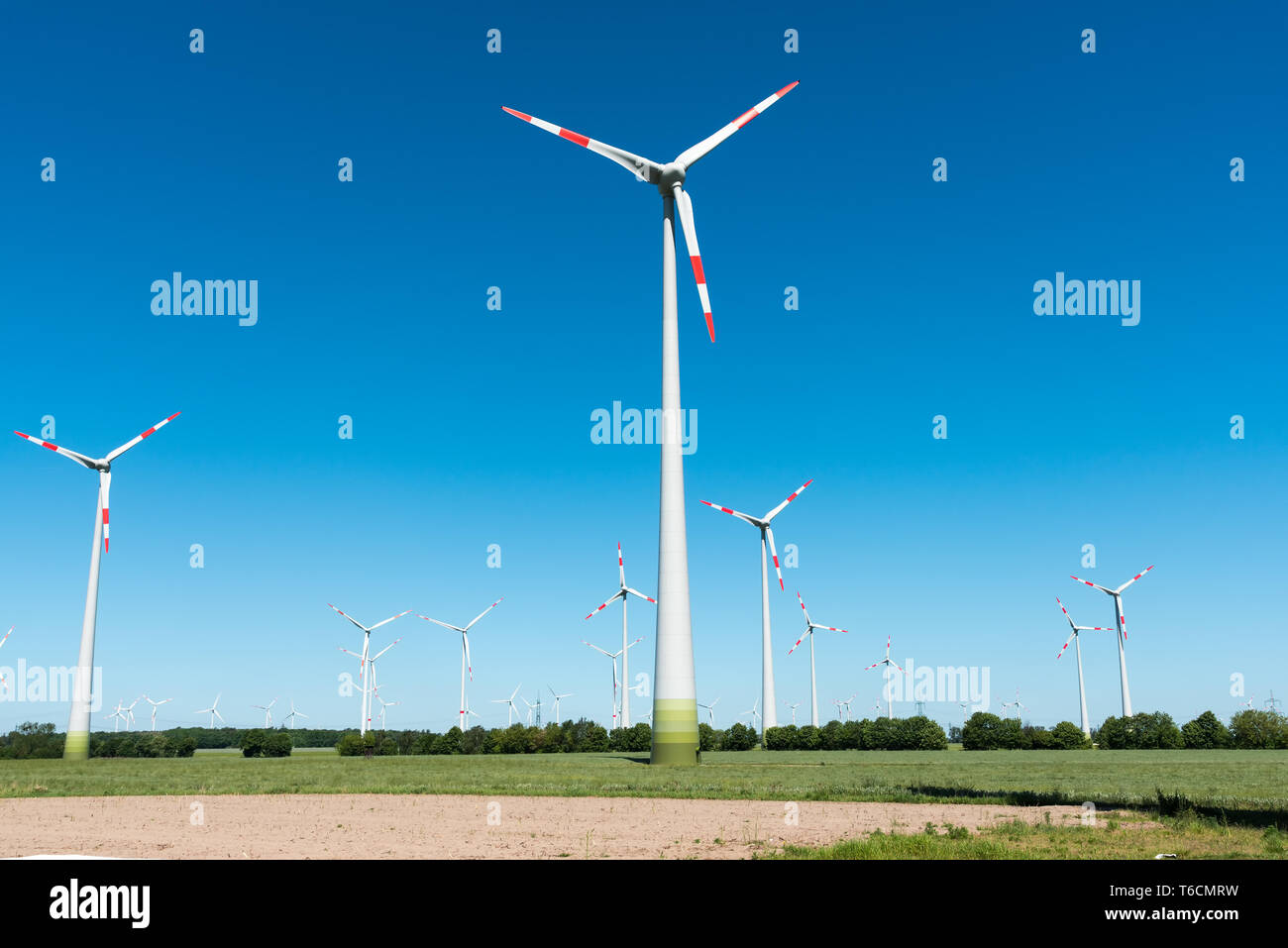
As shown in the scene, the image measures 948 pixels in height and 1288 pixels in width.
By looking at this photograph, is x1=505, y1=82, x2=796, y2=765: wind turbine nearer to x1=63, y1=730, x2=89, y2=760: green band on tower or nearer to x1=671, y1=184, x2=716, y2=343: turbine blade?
x1=671, y1=184, x2=716, y2=343: turbine blade

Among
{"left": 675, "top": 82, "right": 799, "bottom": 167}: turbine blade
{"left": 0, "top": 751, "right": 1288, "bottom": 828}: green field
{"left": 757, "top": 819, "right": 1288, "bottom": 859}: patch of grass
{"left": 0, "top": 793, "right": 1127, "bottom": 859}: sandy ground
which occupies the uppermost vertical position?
{"left": 675, "top": 82, "right": 799, "bottom": 167}: turbine blade

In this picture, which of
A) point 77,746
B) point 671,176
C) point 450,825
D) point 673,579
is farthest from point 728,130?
point 77,746

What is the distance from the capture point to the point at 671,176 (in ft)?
222

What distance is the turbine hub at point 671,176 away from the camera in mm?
67562

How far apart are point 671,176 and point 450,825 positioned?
52.9 metres

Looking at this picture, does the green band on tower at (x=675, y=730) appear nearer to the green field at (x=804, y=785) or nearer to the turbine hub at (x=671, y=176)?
the green field at (x=804, y=785)

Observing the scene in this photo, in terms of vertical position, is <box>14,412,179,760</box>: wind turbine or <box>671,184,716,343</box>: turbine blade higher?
<box>671,184,716,343</box>: turbine blade

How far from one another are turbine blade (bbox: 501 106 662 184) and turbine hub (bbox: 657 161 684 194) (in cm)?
33

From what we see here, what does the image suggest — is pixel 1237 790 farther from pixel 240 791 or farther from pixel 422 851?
pixel 240 791

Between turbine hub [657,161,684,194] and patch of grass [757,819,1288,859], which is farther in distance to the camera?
turbine hub [657,161,684,194]

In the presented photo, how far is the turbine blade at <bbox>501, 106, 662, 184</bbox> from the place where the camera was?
6750cm

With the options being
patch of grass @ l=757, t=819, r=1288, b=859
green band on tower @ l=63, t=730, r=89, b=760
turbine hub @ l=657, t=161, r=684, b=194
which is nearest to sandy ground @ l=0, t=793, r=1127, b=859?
patch of grass @ l=757, t=819, r=1288, b=859

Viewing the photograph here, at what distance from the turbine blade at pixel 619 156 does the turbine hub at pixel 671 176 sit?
332 millimetres
